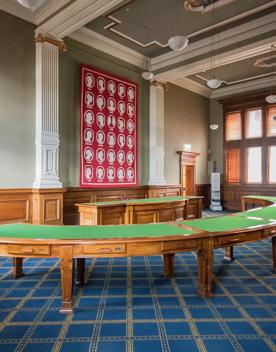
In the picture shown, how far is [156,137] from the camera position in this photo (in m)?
9.21

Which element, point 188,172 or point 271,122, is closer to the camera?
point 271,122

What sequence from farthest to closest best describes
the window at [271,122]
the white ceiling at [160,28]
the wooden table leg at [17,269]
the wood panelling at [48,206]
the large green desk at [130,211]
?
the window at [271,122]
the wood panelling at [48,206]
the white ceiling at [160,28]
the large green desk at [130,211]
the wooden table leg at [17,269]

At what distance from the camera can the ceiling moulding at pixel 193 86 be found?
10540mm

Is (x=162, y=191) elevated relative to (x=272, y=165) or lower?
lower

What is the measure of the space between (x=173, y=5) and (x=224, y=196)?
25.8 ft

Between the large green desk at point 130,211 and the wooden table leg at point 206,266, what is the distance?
94.8 inches

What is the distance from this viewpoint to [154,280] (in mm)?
3518

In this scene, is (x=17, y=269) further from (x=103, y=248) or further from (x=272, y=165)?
(x=272, y=165)

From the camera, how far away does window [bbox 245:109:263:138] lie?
35.9 feet

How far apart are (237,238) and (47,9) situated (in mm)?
5911

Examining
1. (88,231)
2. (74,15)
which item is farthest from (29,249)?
(74,15)

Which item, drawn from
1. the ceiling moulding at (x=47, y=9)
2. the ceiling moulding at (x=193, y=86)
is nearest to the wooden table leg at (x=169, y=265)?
the ceiling moulding at (x=47, y=9)

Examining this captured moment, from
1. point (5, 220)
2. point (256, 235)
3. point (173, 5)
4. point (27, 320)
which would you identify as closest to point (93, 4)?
point (173, 5)

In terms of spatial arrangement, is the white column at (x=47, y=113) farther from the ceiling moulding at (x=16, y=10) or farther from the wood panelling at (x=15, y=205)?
the ceiling moulding at (x=16, y=10)
